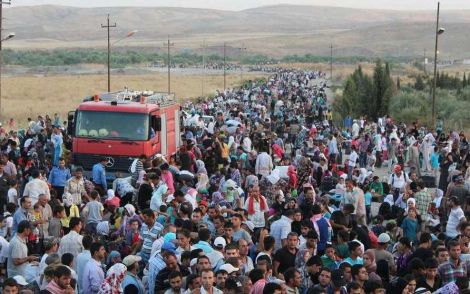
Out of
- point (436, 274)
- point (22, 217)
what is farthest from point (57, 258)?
point (436, 274)

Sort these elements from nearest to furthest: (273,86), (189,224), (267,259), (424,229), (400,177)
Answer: (267,259)
(189,224)
(424,229)
(400,177)
(273,86)

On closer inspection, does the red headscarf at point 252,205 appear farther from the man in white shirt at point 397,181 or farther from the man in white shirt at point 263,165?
the man in white shirt at point 263,165

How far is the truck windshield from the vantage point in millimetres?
20703

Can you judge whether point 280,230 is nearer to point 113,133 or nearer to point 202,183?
point 202,183

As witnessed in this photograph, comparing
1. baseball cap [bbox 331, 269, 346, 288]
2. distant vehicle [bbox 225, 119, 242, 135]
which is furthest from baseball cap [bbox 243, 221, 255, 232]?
distant vehicle [bbox 225, 119, 242, 135]

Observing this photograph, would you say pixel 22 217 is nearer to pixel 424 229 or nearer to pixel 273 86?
pixel 424 229

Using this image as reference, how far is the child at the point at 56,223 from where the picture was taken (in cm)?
1253

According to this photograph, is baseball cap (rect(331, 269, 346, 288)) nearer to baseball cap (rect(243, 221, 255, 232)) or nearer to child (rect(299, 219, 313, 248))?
child (rect(299, 219, 313, 248))

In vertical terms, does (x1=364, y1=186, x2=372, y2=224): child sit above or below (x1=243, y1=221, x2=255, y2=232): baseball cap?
below

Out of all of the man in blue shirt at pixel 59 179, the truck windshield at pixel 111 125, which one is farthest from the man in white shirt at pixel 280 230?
the truck windshield at pixel 111 125

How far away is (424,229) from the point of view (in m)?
13.8

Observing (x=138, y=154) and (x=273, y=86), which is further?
(x=273, y=86)

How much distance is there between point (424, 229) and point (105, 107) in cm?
928

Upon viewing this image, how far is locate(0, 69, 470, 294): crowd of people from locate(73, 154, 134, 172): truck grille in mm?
1047
